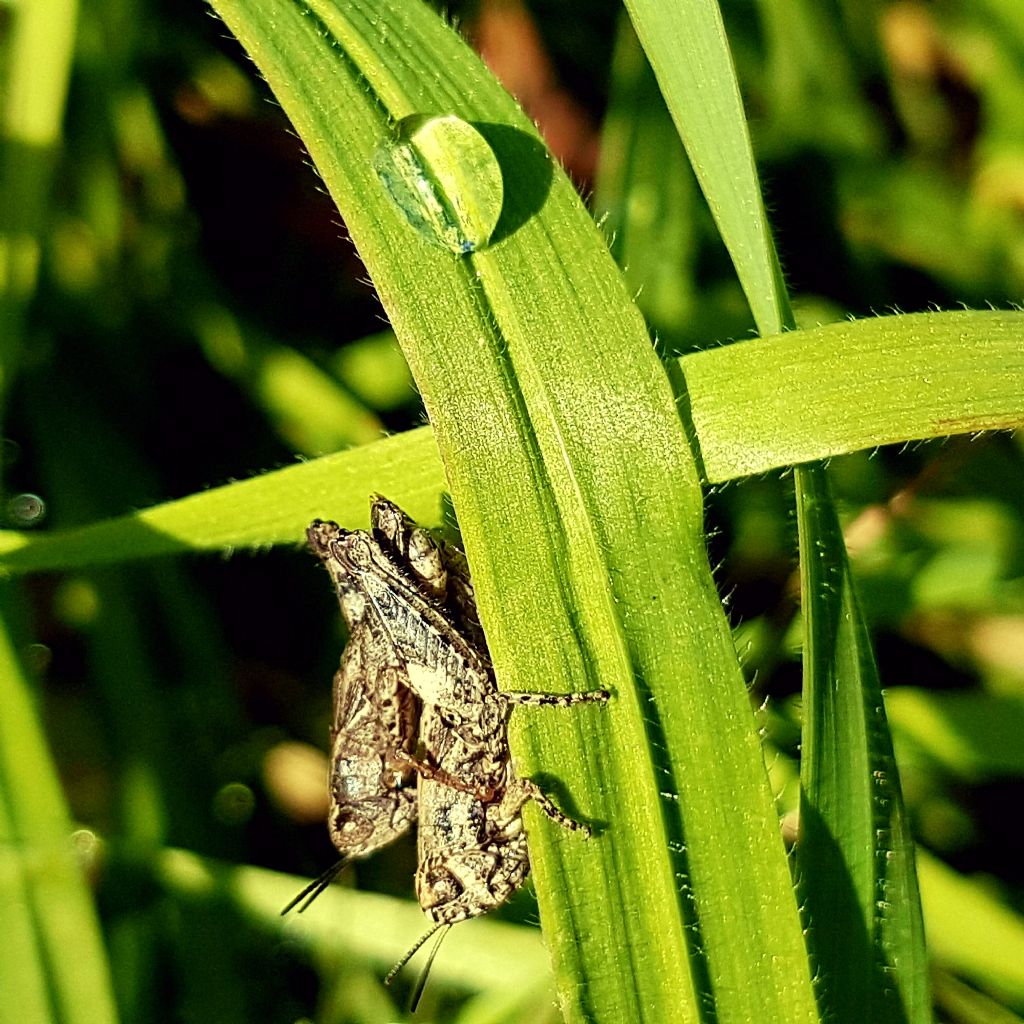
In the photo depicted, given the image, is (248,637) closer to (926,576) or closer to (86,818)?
(86,818)

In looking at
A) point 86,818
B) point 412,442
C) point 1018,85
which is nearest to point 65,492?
point 86,818

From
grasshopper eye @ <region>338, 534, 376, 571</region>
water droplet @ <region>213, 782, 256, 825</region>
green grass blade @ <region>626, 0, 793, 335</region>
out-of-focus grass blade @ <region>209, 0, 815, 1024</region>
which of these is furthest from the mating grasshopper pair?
water droplet @ <region>213, 782, 256, 825</region>

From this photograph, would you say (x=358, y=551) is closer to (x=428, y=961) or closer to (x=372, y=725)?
(x=372, y=725)

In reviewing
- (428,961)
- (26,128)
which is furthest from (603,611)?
(26,128)

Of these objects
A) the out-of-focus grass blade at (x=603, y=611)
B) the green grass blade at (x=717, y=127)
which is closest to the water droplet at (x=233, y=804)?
the out-of-focus grass blade at (x=603, y=611)

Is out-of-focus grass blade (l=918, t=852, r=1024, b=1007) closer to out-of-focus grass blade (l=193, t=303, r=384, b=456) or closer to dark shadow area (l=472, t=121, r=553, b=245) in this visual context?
dark shadow area (l=472, t=121, r=553, b=245)

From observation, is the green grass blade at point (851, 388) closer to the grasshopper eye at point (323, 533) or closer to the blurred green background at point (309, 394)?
the grasshopper eye at point (323, 533)
